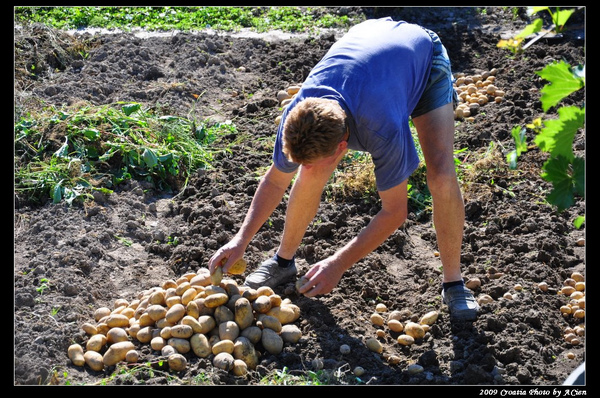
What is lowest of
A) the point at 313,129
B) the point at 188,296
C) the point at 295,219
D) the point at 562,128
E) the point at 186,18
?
the point at 188,296

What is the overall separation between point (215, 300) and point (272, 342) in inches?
13.5

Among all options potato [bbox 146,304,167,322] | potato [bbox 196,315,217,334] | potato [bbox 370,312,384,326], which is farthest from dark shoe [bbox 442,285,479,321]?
potato [bbox 146,304,167,322]

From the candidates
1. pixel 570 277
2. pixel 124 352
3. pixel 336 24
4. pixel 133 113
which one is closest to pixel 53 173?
pixel 133 113

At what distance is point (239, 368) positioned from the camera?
313 centimetres

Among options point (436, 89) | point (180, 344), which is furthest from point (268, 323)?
point (436, 89)

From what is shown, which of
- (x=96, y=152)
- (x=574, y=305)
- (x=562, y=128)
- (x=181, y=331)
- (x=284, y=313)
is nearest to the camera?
(x=562, y=128)

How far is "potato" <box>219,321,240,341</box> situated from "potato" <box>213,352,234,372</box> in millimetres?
106

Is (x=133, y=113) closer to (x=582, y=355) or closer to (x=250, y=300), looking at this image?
(x=250, y=300)

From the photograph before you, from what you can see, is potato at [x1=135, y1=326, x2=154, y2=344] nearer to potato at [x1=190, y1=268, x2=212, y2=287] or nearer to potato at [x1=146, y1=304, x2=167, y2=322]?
potato at [x1=146, y1=304, x2=167, y2=322]

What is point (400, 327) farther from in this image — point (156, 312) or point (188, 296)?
point (156, 312)

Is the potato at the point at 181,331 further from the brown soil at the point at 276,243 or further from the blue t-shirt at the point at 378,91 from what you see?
the blue t-shirt at the point at 378,91

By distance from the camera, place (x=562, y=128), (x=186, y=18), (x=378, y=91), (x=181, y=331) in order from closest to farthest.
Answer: (x=562, y=128) → (x=378, y=91) → (x=181, y=331) → (x=186, y=18)

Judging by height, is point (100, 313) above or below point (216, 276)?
below

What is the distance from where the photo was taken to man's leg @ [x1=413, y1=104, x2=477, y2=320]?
338cm
